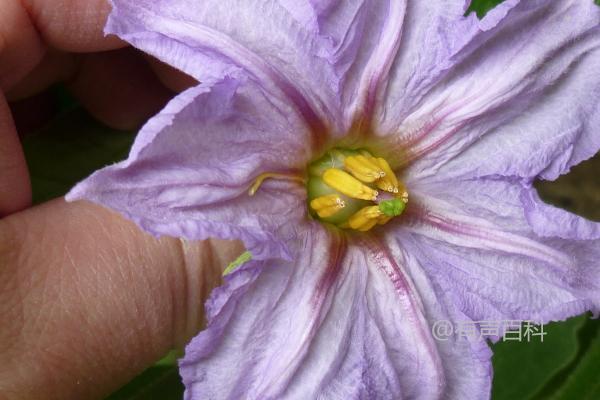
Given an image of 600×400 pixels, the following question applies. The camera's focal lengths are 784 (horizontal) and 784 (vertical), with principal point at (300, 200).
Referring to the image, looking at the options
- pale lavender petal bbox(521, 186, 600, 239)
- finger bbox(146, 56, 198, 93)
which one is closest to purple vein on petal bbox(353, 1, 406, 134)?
pale lavender petal bbox(521, 186, 600, 239)

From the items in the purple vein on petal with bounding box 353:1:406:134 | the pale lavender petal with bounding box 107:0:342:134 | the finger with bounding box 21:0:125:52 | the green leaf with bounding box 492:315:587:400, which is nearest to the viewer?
the pale lavender petal with bounding box 107:0:342:134

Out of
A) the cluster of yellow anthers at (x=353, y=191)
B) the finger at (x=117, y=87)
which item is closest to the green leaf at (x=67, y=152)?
the finger at (x=117, y=87)

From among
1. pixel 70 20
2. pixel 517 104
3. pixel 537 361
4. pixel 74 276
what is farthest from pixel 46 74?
pixel 537 361

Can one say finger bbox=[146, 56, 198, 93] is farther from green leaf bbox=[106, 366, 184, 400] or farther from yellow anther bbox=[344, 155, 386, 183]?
green leaf bbox=[106, 366, 184, 400]

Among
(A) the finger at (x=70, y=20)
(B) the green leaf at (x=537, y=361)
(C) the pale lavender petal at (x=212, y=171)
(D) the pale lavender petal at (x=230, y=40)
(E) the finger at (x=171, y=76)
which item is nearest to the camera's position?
(C) the pale lavender petal at (x=212, y=171)

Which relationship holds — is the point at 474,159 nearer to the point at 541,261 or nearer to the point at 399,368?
the point at 541,261

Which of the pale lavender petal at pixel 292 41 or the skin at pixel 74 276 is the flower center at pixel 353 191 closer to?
the pale lavender petal at pixel 292 41

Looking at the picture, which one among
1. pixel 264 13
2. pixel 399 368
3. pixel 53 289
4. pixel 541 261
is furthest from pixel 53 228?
pixel 541 261
